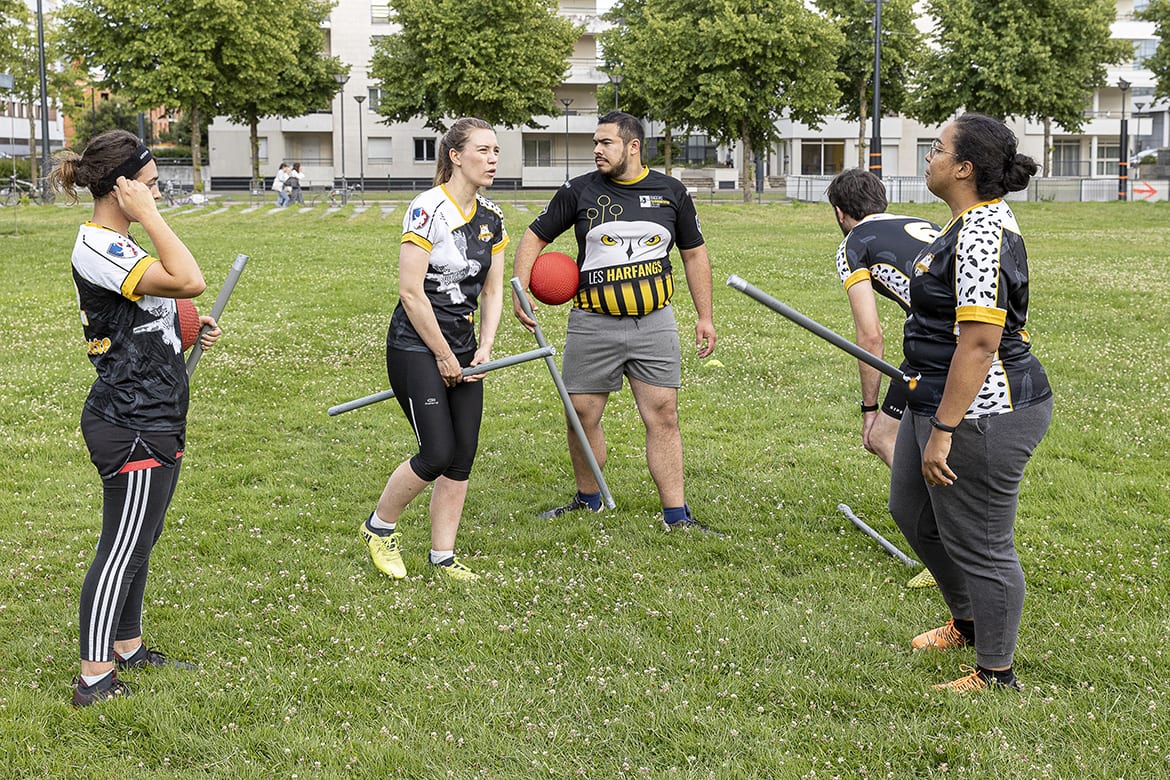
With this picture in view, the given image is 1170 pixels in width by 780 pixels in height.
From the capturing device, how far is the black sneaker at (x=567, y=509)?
7199 mm

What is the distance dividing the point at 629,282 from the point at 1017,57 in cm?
4463

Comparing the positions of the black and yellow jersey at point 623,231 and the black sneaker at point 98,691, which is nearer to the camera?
the black sneaker at point 98,691

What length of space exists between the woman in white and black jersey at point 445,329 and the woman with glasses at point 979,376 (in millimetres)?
2281

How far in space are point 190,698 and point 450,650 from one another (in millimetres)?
1074

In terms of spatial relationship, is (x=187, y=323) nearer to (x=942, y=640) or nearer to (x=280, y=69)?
(x=942, y=640)

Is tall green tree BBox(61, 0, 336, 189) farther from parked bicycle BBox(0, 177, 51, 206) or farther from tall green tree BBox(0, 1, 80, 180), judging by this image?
parked bicycle BBox(0, 177, 51, 206)

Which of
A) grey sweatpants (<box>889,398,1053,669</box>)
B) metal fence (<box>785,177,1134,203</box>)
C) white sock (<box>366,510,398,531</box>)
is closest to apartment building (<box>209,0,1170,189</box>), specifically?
metal fence (<box>785,177,1134,203</box>)

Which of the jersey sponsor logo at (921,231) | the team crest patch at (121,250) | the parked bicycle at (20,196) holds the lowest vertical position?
the team crest patch at (121,250)

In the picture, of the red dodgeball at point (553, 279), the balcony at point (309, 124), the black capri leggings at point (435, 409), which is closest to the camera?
the black capri leggings at point (435, 409)

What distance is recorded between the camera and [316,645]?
16.9ft

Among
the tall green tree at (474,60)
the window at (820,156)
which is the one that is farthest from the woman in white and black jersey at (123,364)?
the window at (820,156)

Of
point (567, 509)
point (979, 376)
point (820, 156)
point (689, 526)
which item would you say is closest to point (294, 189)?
point (567, 509)

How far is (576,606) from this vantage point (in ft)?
18.4

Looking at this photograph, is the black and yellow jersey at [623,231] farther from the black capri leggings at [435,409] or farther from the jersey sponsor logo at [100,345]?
the jersey sponsor logo at [100,345]
